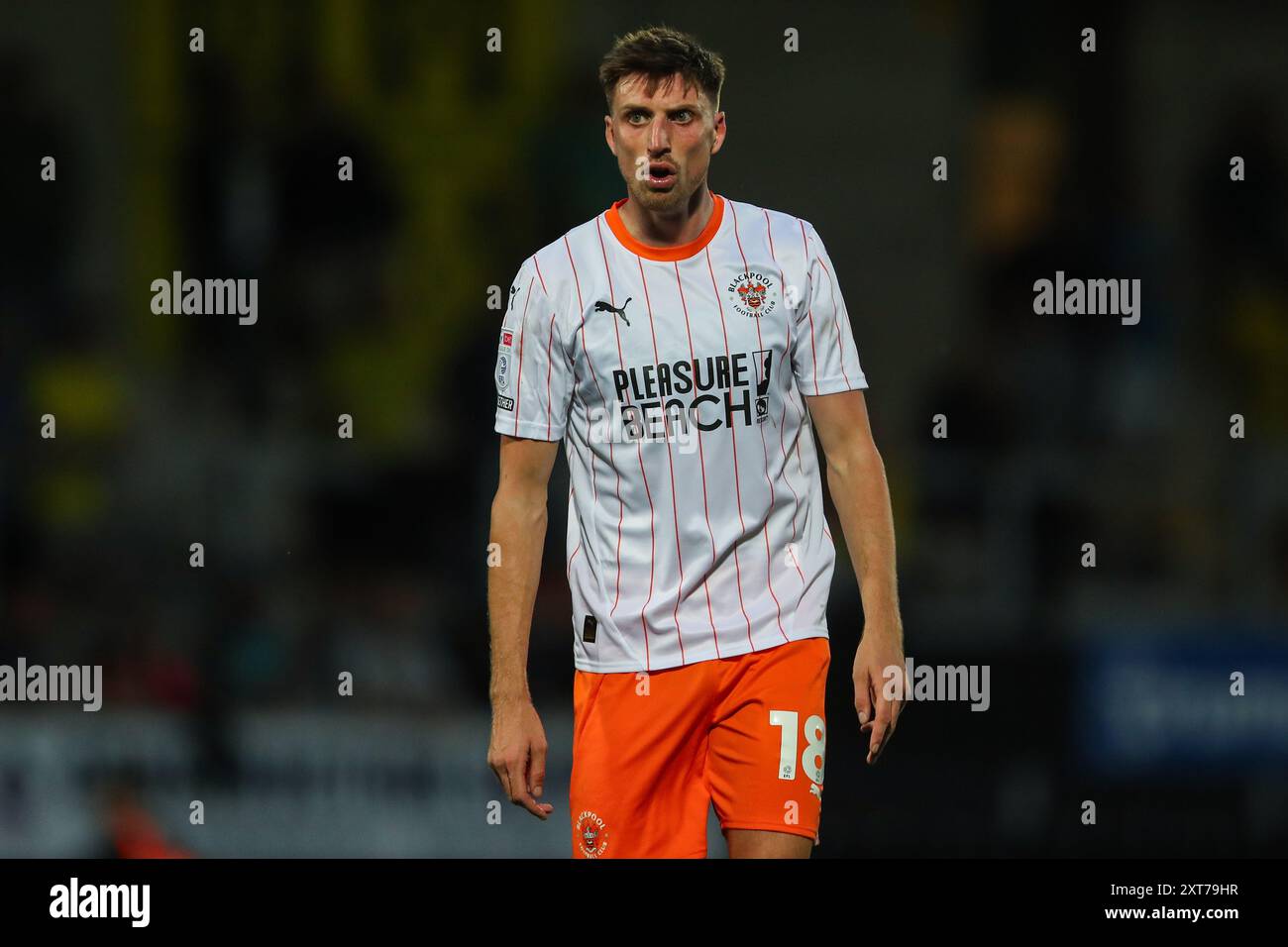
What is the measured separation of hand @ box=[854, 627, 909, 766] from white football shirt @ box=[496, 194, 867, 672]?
0.69ft

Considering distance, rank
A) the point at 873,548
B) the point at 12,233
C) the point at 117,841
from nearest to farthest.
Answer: the point at 873,548 < the point at 117,841 < the point at 12,233

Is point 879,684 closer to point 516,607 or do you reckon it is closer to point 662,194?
point 516,607

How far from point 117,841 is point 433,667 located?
155 centimetres

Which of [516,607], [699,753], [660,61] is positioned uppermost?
[660,61]

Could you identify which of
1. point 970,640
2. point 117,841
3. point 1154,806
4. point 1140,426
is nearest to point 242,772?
point 117,841

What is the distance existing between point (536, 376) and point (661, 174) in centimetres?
60

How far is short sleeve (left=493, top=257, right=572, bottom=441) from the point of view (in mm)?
4477

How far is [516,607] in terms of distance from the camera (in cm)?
443

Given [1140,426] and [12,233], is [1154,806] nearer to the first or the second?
A: [1140,426]

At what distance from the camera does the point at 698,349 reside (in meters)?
4.41

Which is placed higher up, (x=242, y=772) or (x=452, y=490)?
(x=452, y=490)
